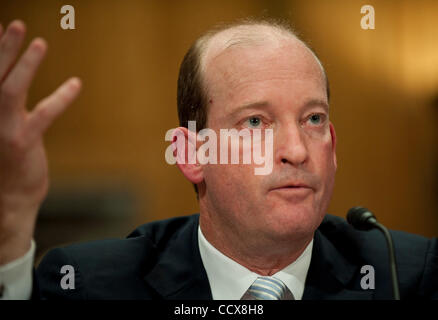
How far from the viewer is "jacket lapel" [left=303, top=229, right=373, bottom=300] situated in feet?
4.96

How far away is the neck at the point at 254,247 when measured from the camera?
4.84 ft

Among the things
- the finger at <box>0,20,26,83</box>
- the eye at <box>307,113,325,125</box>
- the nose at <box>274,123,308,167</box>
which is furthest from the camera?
the eye at <box>307,113,325,125</box>

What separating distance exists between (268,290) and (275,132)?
1.50 ft

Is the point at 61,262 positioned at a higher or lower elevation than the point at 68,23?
lower

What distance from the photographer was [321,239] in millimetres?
1675

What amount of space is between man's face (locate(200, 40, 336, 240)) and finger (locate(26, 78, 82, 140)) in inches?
20.0

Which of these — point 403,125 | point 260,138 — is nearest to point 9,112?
point 260,138

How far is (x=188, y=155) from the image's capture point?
1615 mm

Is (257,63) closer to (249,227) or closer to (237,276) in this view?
(249,227)

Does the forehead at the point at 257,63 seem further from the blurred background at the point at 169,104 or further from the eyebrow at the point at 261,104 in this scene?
the blurred background at the point at 169,104

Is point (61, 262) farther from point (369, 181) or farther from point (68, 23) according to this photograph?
point (369, 181)

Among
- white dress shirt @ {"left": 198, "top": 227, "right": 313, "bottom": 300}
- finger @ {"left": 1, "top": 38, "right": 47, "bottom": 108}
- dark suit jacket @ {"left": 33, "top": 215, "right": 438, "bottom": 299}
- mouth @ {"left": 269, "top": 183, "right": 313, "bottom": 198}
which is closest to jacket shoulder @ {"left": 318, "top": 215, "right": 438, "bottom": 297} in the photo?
dark suit jacket @ {"left": 33, "top": 215, "right": 438, "bottom": 299}

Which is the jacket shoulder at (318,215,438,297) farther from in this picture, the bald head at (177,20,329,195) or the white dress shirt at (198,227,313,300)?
the bald head at (177,20,329,195)
